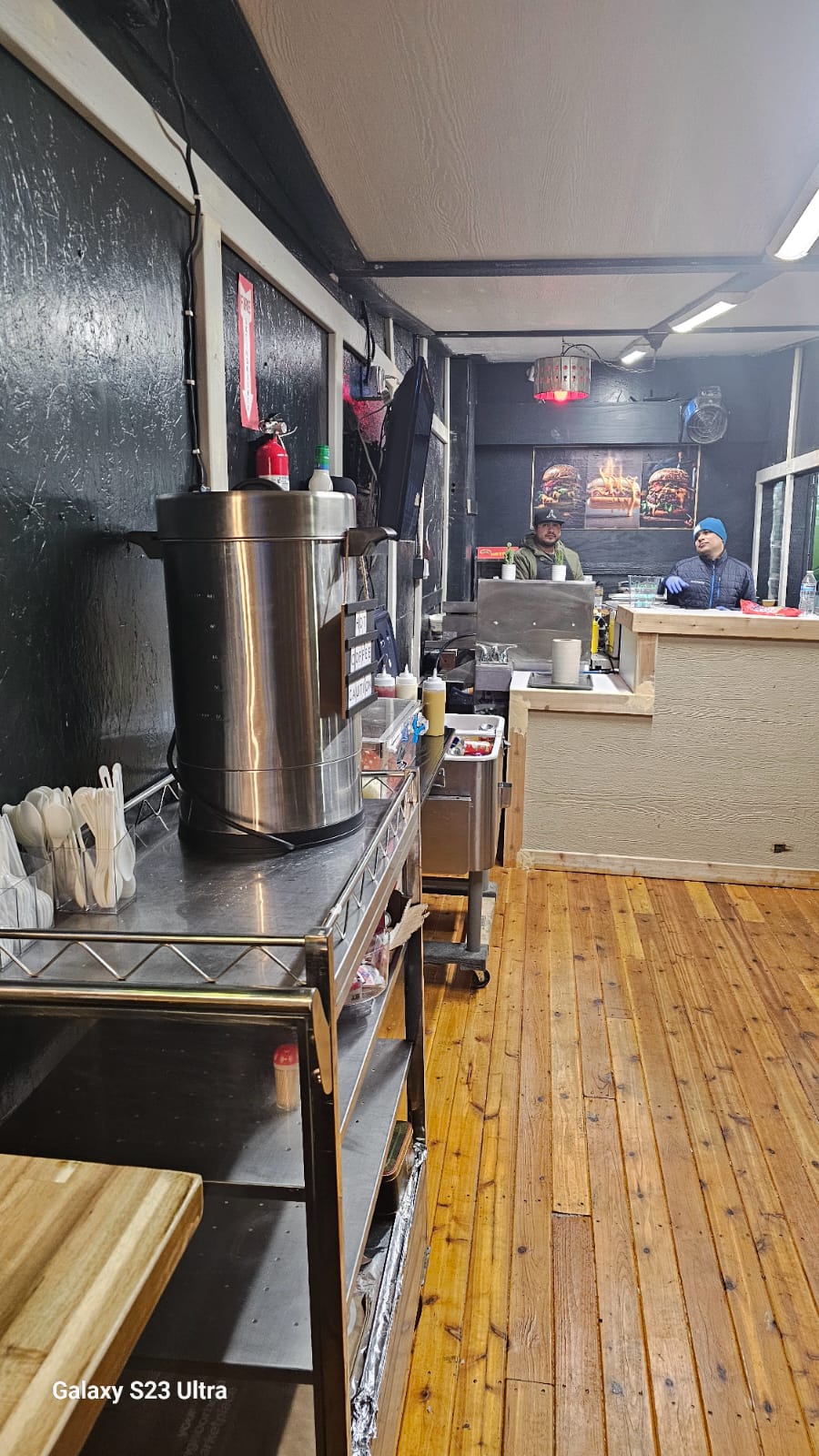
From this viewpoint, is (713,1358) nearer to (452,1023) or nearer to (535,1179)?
(535,1179)

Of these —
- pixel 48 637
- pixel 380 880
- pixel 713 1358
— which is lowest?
pixel 713 1358

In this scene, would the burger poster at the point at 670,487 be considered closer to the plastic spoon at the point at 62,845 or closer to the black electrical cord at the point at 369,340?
the black electrical cord at the point at 369,340

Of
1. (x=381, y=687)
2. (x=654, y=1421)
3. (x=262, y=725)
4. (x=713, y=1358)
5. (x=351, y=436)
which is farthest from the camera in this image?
(x=351, y=436)

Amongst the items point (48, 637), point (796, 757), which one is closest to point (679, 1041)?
point (796, 757)

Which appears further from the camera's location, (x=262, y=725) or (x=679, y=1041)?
(x=679, y=1041)

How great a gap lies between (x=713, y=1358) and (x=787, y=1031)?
4.60 feet

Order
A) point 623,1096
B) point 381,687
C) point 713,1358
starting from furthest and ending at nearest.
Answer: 1. point 381,687
2. point 623,1096
3. point 713,1358

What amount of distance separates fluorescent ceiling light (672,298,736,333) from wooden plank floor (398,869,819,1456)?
9.05ft

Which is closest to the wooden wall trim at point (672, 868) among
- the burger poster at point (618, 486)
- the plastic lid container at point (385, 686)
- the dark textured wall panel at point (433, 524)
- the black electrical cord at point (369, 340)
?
the plastic lid container at point (385, 686)

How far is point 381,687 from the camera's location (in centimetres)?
290

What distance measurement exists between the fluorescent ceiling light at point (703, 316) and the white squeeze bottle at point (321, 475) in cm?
223

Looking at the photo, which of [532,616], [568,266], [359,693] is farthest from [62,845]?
[532,616]

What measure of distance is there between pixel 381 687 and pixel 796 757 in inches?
90.8

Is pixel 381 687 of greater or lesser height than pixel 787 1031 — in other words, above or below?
above
